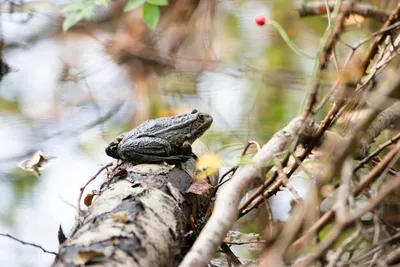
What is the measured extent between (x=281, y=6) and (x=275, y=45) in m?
0.73

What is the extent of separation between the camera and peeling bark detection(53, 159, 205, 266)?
1.78 meters

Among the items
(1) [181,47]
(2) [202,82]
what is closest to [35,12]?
(1) [181,47]

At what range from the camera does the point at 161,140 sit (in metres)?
2.69

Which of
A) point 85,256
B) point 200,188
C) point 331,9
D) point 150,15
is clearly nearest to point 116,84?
point 150,15

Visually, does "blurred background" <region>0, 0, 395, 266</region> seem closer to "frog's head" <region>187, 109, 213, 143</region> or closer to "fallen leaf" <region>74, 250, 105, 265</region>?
"frog's head" <region>187, 109, 213, 143</region>

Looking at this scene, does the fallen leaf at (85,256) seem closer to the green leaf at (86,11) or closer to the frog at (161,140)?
the frog at (161,140)

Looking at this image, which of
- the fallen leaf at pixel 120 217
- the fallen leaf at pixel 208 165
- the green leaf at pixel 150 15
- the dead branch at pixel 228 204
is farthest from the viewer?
the green leaf at pixel 150 15

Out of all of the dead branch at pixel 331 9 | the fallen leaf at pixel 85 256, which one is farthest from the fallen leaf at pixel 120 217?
the dead branch at pixel 331 9

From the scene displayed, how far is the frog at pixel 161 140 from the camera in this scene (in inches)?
103

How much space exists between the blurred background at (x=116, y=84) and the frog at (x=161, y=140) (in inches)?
20.1

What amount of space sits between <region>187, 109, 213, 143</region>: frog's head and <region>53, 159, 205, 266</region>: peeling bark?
30 centimetres

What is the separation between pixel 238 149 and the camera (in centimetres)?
355

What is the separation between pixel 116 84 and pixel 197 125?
1976 mm

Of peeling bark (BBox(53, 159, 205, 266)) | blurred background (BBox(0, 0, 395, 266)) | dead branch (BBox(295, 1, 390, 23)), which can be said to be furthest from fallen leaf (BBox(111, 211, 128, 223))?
dead branch (BBox(295, 1, 390, 23))
